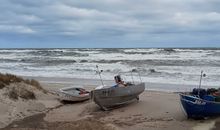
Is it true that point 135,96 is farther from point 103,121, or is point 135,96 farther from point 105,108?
point 103,121

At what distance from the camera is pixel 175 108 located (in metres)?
17.0

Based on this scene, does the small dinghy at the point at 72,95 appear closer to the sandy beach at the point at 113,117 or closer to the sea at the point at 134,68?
the sandy beach at the point at 113,117

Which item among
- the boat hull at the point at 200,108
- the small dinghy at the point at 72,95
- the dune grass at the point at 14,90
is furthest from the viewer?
the small dinghy at the point at 72,95

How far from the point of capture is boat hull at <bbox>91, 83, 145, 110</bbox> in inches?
677

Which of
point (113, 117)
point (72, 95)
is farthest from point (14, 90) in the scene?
point (113, 117)

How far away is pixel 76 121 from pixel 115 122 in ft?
4.65

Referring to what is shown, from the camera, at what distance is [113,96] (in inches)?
694

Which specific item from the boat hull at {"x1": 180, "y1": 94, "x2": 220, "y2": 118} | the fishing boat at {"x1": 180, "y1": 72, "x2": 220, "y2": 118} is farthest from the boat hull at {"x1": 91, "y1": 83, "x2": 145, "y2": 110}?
the boat hull at {"x1": 180, "y1": 94, "x2": 220, "y2": 118}

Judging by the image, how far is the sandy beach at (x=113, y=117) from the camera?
13.7 meters

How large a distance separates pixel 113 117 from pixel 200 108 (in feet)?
11.1

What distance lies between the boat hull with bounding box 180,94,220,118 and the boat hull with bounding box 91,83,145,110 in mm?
3696

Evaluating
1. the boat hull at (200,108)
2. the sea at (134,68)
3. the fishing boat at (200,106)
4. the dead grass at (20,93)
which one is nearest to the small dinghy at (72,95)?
the dead grass at (20,93)

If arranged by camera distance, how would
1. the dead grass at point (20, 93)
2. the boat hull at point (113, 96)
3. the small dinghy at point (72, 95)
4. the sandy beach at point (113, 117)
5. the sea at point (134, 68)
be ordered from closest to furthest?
the sandy beach at point (113, 117) → the dead grass at point (20, 93) → the boat hull at point (113, 96) → the small dinghy at point (72, 95) → the sea at point (134, 68)

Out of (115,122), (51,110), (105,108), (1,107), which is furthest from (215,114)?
(1,107)
